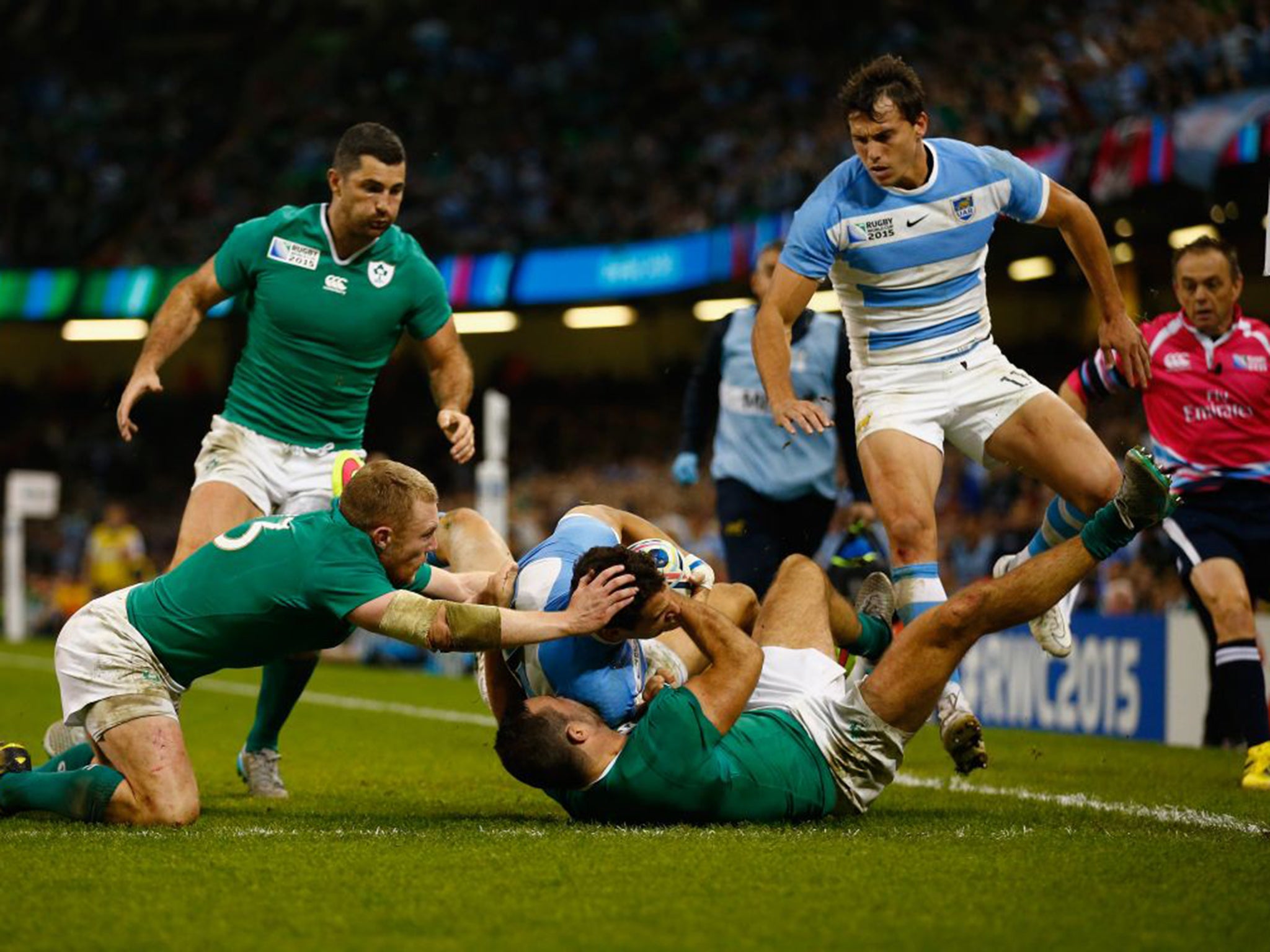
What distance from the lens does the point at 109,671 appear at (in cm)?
582

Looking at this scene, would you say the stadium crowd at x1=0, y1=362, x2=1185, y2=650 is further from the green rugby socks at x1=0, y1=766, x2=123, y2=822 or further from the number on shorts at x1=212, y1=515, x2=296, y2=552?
the green rugby socks at x1=0, y1=766, x2=123, y2=822

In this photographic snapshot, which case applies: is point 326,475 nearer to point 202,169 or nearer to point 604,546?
point 604,546

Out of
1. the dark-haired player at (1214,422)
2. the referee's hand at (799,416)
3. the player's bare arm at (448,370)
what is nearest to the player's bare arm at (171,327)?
the player's bare arm at (448,370)

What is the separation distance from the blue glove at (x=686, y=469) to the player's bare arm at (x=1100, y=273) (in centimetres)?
282

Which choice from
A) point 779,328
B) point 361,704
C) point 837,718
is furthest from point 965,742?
point 361,704

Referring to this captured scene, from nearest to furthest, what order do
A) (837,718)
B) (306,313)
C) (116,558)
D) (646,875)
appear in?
(646,875)
(837,718)
(306,313)
(116,558)

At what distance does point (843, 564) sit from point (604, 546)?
13.1 ft

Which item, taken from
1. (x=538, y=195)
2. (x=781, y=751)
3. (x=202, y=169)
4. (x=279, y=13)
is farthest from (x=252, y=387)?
(x=279, y=13)

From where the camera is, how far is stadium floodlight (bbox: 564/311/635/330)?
91.5 ft

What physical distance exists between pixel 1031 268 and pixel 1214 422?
1308 cm

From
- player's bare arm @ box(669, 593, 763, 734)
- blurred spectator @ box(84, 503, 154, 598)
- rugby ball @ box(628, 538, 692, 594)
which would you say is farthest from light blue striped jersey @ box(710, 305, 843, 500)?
blurred spectator @ box(84, 503, 154, 598)

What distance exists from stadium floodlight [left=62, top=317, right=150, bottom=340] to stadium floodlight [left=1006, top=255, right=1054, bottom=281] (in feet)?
47.6

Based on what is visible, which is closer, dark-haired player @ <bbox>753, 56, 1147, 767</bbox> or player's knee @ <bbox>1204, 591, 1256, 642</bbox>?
dark-haired player @ <bbox>753, 56, 1147, 767</bbox>

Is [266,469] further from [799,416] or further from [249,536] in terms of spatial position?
[799,416]
